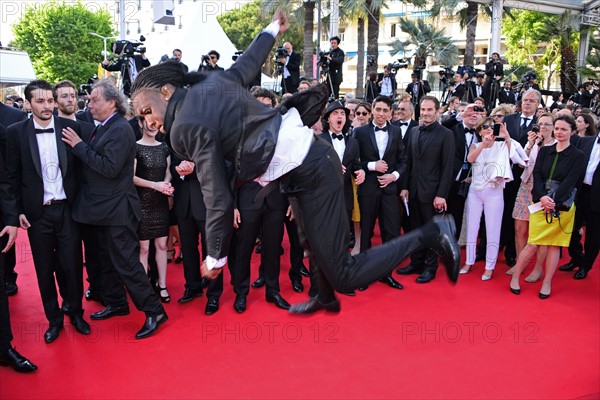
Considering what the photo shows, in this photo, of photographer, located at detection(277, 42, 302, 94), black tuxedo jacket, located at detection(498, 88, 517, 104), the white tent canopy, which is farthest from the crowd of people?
the white tent canopy

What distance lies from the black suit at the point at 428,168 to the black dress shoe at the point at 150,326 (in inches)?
102

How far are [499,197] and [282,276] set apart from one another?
2248 mm

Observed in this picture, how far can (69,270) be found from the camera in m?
3.84

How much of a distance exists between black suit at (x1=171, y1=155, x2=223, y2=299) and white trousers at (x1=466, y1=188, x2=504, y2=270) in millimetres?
2533

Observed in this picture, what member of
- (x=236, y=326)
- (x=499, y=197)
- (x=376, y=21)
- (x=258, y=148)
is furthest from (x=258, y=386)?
(x=376, y=21)

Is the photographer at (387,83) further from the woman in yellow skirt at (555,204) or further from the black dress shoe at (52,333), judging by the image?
the black dress shoe at (52,333)

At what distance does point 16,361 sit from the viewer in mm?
3279

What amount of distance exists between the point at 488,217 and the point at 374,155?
128cm

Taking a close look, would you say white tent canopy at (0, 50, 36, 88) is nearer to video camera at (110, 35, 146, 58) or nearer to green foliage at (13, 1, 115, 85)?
green foliage at (13, 1, 115, 85)

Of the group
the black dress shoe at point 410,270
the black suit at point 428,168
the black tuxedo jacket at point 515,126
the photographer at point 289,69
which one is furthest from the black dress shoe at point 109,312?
the photographer at point 289,69

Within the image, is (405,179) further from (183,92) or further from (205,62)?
(205,62)

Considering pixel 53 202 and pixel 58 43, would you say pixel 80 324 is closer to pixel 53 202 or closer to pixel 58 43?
pixel 53 202

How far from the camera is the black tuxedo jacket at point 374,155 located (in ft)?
16.6

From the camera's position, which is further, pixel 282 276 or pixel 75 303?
pixel 282 276
